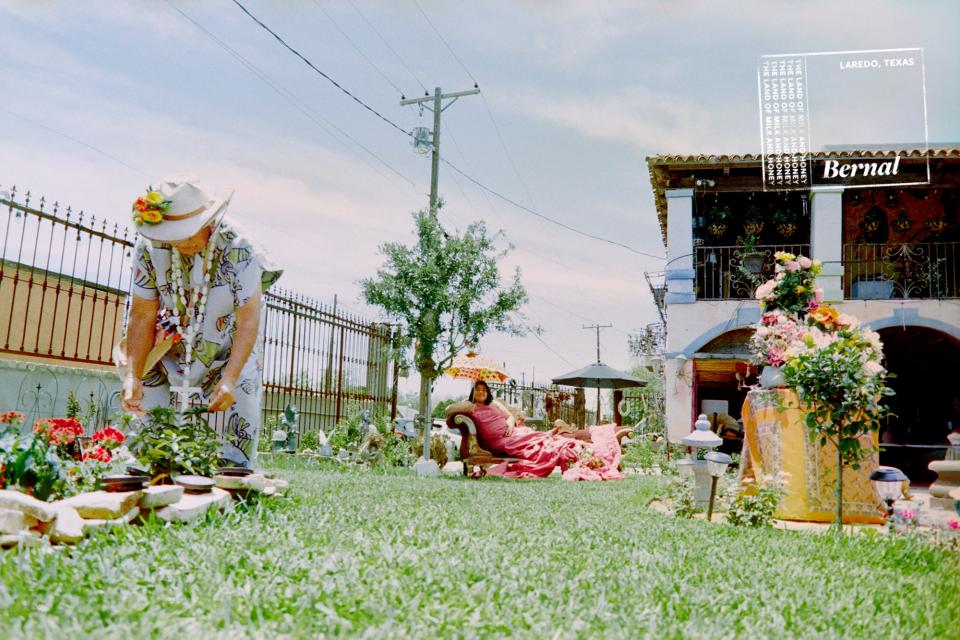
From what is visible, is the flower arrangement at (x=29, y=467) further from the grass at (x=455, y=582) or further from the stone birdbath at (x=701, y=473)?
the stone birdbath at (x=701, y=473)

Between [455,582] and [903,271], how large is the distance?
13.0 metres

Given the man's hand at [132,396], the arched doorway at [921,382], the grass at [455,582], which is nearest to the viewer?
the grass at [455,582]

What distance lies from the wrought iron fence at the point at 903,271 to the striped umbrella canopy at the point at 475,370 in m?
6.11

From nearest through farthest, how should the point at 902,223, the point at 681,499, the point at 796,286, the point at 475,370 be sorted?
the point at 681,499, the point at 796,286, the point at 475,370, the point at 902,223

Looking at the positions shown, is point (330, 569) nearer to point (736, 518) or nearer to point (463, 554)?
point (463, 554)

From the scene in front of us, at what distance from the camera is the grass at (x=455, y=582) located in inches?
74.3

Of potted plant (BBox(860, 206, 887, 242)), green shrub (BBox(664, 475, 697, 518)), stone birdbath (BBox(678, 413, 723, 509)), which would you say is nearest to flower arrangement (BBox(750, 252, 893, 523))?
stone birdbath (BBox(678, 413, 723, 509))

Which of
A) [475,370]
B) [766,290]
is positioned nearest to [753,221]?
[475,370]

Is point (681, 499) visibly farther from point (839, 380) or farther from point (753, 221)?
point (753, 221)

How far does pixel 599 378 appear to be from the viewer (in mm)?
15125

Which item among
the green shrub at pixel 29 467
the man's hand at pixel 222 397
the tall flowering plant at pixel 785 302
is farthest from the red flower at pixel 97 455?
the tall flowering plant at pixel 785 302

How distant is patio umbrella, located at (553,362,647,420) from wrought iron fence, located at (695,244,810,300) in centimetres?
280

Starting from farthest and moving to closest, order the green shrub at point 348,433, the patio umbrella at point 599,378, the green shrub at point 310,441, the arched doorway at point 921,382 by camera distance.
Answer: the patio umbrella at point 599,378 → the arched doorway at point 921,382 → the green shrub at point 310,441 → the green shrub at point 348,433

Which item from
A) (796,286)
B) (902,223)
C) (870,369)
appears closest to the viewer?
(870,369)
